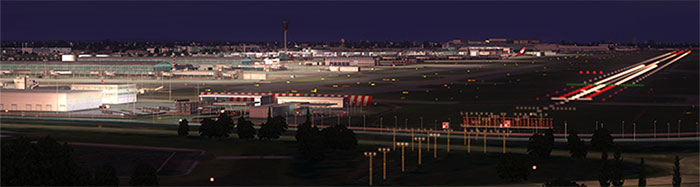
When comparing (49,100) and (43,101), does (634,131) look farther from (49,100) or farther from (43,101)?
(43,101)

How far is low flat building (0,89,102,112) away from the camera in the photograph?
102 metres

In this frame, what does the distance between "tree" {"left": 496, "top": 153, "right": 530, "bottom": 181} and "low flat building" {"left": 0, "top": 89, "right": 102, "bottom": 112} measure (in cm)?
5950

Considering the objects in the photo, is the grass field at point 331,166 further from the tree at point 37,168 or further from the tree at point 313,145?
the tree at point 37,168

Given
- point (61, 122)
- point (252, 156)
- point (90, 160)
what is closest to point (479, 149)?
point (252, 156)

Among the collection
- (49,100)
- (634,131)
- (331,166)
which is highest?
(49,100)

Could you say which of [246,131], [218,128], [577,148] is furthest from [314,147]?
[577,148]

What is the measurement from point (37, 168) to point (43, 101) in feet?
192

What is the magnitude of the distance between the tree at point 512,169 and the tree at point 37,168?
23855 millimetres

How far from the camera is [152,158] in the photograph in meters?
65.9

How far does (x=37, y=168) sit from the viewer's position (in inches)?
1848

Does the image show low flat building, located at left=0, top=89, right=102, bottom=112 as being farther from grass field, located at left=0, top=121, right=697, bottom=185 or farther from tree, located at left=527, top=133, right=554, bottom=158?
tree, located at left=527, top=133, right=554, bottom=158

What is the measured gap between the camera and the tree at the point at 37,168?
46656mm

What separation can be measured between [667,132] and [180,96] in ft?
220

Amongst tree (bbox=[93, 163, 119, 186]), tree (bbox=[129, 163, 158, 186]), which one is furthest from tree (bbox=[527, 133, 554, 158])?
tree (bbox=[93, 163, 119, 186])
